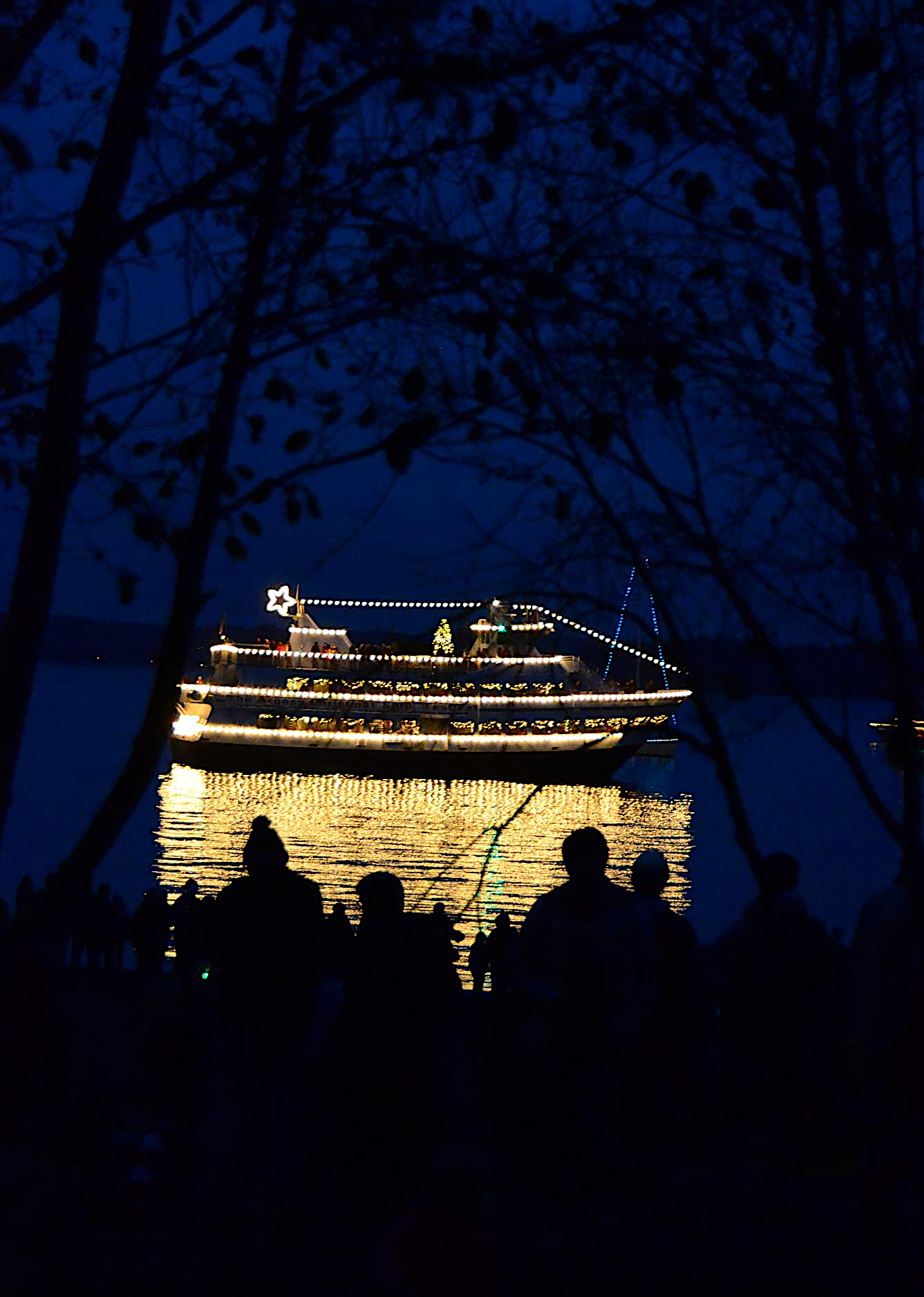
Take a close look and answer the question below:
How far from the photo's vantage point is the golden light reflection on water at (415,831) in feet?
87.9

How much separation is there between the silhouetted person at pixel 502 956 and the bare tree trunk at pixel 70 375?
198cm

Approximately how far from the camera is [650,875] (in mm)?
5203

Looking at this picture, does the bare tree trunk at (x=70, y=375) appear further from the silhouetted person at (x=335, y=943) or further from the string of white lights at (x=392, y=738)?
the string of white lights at (x=392, y=738)

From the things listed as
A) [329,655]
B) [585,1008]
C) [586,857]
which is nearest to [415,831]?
[329,655]

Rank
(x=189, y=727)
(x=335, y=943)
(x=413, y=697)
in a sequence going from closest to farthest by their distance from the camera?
(x=335, y=943)
(x=189, y=727)
(x=413, y=697)

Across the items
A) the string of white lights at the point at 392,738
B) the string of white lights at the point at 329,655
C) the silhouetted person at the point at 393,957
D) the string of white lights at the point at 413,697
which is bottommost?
the silhouetted person at the point at 393,957

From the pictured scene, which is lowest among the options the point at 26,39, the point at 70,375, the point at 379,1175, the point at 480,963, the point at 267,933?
the point at 379,1175

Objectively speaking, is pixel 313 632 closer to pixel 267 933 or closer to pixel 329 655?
pixel 329 655

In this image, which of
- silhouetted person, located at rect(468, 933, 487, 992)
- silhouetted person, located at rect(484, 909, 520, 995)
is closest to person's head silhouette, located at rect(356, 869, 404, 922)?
silhouetted person, located at rect(484, 909, 520, 995)

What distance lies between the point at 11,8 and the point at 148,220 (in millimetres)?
825

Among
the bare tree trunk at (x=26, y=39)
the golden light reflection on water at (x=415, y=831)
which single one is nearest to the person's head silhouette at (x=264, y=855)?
the bare tree trunk at (x=26, y=39)

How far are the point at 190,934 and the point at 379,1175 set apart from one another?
606 cm

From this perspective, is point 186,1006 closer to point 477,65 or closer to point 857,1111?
point 857,1111

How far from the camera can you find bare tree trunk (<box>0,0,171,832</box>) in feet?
15.6
